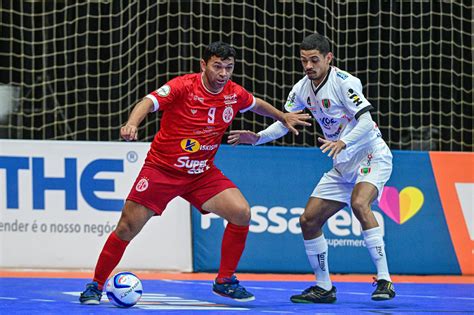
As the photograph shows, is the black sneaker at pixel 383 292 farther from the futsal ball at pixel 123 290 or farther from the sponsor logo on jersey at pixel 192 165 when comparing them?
Answer: the futsal ball at pixel 123 290

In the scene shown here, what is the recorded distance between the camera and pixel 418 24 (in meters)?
12.8

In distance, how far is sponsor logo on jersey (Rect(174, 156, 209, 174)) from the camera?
7199 mm

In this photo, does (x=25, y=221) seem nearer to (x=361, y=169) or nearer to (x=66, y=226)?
(x=66, y=226)

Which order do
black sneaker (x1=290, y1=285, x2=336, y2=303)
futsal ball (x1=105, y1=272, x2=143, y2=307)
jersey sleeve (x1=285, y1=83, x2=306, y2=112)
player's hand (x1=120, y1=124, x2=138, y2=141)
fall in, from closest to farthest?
player's hand (x1=120, y1=124, x2=138, y2=141) < futsal ball (x1=105, y1=272, x2=143, y2=307) < black sneaker (x1=290, y1=285, x2=336, y2=303) < jersey sleeve (x1=285, y1=83, x2=306, y2=112)

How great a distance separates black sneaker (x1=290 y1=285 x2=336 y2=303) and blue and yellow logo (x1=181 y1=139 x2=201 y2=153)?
146 cm

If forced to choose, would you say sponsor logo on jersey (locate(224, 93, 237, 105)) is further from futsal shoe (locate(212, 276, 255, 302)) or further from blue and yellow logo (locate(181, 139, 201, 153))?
futsal shoe (locate(212, 276, 255, 302))

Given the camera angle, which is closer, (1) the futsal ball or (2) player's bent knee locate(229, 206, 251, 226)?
(1) the futsal ball

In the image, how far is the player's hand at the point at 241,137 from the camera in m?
7.46

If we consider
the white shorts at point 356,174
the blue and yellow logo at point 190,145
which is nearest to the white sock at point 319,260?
the white shorts at point 356,174

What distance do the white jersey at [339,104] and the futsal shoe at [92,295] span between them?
2170mm

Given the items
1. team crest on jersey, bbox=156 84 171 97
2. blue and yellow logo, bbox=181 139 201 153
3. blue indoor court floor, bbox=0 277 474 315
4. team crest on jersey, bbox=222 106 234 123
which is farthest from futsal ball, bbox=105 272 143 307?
team crest on jersey, bbox=222 106 234 123

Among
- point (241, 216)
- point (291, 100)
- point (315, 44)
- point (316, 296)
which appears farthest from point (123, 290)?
point (315, 44)

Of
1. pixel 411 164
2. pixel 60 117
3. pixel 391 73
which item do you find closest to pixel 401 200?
pixel 411 164

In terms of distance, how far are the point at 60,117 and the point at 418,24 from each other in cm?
490
